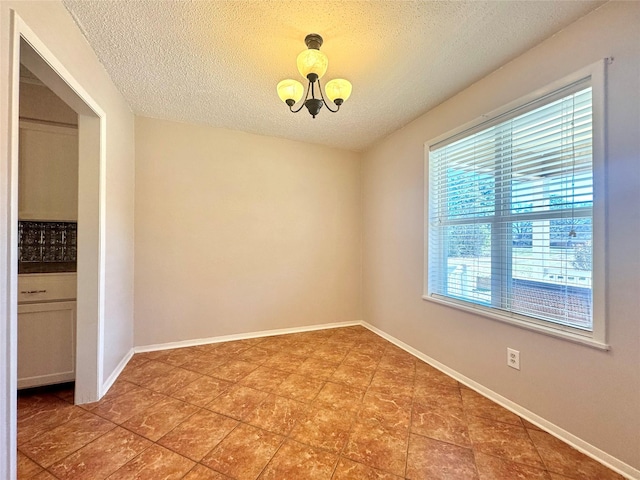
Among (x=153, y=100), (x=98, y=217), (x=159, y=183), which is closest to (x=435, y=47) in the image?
(x=153, y=100)

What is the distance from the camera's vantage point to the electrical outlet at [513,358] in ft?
5.96

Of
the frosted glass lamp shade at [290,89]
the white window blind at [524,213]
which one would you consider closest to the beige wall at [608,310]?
the white window blind at [524,213]

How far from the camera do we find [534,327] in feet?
5.61

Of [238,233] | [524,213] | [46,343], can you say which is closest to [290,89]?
[524,213]

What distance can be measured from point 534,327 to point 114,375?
3.16 m

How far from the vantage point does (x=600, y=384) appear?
56.1 inches

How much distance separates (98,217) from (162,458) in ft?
5.21

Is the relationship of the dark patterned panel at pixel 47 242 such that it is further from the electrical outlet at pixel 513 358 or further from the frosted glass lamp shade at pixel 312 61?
the electrical outlet at pixel 513 358

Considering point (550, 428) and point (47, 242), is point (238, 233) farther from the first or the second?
point (550, 428)

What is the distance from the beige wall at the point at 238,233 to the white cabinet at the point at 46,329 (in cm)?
78

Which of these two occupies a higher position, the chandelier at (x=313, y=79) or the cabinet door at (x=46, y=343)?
the chandelier at (x=313, y=79)

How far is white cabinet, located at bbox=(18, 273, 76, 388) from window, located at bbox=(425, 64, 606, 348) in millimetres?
3019

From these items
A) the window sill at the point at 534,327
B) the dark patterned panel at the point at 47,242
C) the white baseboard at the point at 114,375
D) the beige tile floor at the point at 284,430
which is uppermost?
the dark patterned panel at the point at 47,242

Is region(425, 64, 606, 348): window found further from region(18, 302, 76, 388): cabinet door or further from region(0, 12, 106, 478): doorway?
region(18, 302, 76, 388): cabinet door
